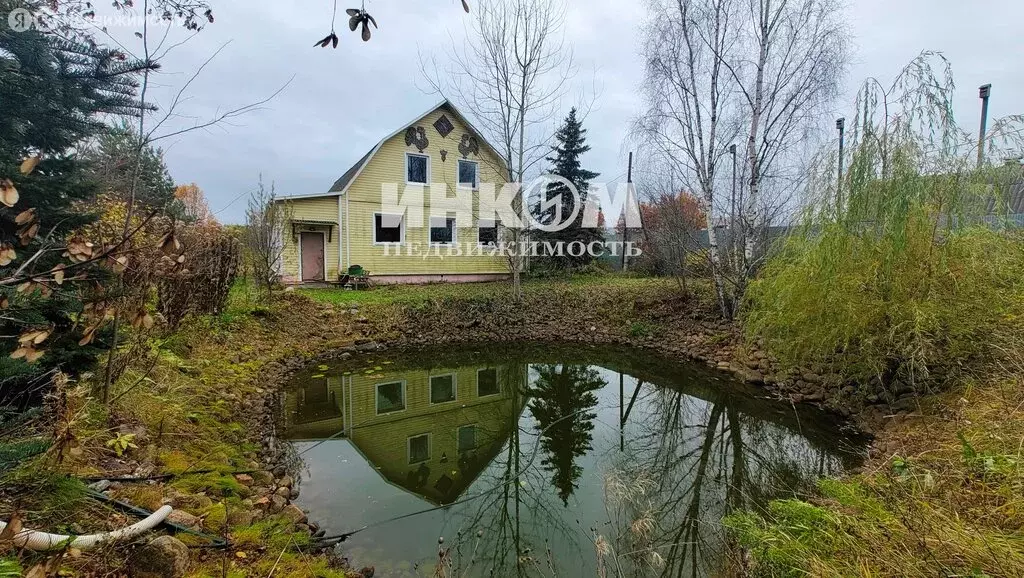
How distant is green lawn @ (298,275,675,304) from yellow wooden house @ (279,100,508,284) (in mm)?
1066

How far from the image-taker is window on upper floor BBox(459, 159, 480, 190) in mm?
14859

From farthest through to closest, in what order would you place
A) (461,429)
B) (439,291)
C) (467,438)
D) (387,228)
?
1. (387,228)
2. (439,291)
3. (461,429)
4. (467,438)

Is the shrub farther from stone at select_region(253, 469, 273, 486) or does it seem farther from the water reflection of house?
stone at select_region(253, 469, 273, 486)

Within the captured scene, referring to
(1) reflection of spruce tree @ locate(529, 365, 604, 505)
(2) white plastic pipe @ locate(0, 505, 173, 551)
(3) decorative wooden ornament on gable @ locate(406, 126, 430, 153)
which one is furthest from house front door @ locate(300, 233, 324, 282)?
(2) white plastic pipe @ locate(0, 505, 173, 551)

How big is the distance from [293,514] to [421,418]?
246 cm

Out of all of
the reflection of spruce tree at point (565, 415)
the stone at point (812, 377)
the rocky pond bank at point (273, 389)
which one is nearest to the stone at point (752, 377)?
the rocky pond bank at point (273, 389)

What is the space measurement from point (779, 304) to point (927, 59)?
117 inches

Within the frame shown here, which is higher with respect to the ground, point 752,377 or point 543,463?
point 752,377

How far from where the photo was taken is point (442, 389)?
6.73 metres

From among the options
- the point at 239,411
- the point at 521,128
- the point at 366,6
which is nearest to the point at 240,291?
the point at 239,411

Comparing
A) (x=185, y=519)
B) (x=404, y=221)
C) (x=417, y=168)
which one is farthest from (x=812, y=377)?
(x=417, y=168)

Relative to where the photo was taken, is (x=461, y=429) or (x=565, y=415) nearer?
(x=461, y=429)

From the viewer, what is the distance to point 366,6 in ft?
4.98

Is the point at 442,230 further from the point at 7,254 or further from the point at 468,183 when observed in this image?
the point at 7,254
